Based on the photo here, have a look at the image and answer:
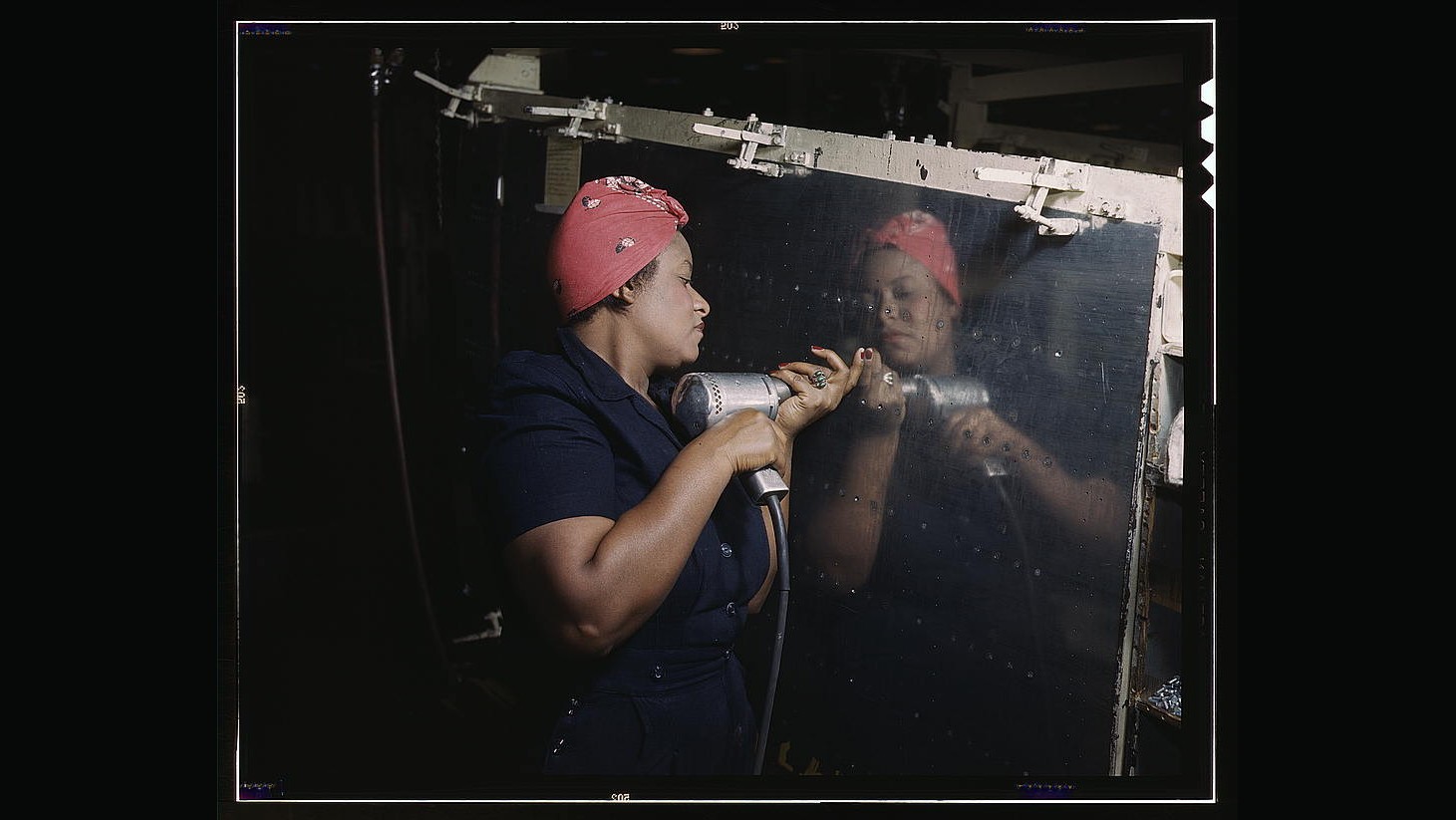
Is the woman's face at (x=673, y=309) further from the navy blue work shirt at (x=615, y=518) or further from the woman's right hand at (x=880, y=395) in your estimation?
the woman's right hand at (x=880, y=395)

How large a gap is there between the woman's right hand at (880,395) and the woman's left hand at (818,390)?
0.06ft

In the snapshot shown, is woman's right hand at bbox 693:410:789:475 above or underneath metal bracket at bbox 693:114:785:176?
underneath

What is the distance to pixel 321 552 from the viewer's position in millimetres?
1694

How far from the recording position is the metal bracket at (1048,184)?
5.00 feet

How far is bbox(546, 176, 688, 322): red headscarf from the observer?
5.35 feet

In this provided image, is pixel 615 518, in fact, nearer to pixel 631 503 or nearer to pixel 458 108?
pixel 631 503

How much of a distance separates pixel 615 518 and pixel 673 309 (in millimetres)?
348

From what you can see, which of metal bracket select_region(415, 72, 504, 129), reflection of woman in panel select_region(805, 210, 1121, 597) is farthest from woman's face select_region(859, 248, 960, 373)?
metal bracket select_region(415, 72, 504, 129)

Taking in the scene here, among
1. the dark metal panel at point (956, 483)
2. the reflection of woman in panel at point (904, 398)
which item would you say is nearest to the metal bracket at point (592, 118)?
the dark metal panel at point (956, 483)

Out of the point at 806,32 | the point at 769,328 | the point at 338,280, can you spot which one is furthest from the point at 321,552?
the point at 806,32

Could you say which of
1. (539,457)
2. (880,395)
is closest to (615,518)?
(539,457)

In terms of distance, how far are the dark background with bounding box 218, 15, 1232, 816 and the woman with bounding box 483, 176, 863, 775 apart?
5.4 inches

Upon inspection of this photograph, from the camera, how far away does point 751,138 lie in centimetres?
163

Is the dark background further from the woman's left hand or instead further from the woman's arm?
the woman's left hand
